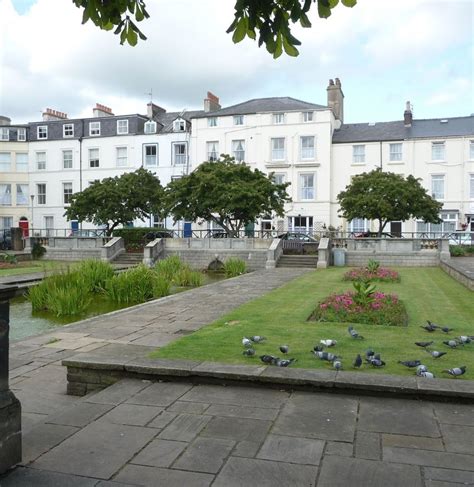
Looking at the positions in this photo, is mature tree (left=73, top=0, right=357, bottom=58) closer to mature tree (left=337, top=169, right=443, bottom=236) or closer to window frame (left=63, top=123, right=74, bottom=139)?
mature tree (left=337, top=169, right=443, bottom=236)

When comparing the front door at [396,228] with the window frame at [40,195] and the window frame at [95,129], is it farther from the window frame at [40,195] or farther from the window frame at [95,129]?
the window frame at [40,195]

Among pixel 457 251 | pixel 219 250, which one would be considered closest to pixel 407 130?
pixel 457 251

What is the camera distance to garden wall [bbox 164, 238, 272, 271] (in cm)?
2935

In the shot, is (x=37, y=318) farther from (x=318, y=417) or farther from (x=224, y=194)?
(x=224, y=194)

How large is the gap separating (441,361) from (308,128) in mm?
37175

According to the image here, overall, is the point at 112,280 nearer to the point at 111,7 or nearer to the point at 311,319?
the point at 311,319

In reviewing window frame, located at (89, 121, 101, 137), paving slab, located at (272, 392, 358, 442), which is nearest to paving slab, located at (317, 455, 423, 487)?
paving slab, located at (272, 392, 358, 442)

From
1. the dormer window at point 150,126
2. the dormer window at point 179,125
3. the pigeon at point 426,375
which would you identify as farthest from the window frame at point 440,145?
the pigeon at point 426,375

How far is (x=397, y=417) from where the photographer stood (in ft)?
14.3

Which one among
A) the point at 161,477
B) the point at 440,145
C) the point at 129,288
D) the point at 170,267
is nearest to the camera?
the point at 161,477

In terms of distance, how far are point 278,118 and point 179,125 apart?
8.91m

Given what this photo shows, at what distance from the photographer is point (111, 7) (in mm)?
3965

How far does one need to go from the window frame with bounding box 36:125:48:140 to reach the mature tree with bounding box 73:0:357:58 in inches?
1926

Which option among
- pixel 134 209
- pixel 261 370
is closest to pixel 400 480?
pixel 261 370
